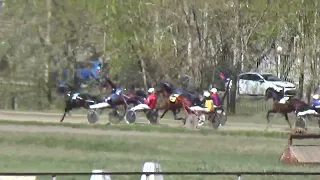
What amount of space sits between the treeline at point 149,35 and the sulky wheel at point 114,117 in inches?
330

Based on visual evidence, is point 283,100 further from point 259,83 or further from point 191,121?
point 259,83

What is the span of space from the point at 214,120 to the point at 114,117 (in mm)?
3646

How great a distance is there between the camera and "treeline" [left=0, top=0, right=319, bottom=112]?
3922cm

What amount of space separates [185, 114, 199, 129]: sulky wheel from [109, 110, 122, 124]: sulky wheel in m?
2.56

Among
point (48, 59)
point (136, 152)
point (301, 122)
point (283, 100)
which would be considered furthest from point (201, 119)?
point (48, 59)

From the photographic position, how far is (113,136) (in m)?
26.0

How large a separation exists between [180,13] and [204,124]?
951 centimetres

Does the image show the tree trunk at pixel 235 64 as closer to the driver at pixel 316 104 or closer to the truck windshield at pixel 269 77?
the driver at pixel 316 104

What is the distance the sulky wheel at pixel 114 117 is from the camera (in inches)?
1229

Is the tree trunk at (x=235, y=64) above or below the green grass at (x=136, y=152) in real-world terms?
above

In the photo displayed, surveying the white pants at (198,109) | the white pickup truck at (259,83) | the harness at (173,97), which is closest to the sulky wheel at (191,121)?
the white pants at (198,109)

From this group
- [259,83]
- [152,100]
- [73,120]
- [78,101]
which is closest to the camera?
[152,100]

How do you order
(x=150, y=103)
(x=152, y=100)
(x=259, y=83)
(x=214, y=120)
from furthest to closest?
1. (x=259, y=83)
2. (x=152, y=100)
3. (x=150, y=103)
4. (x=214, y=120)

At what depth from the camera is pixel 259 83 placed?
5044cm
